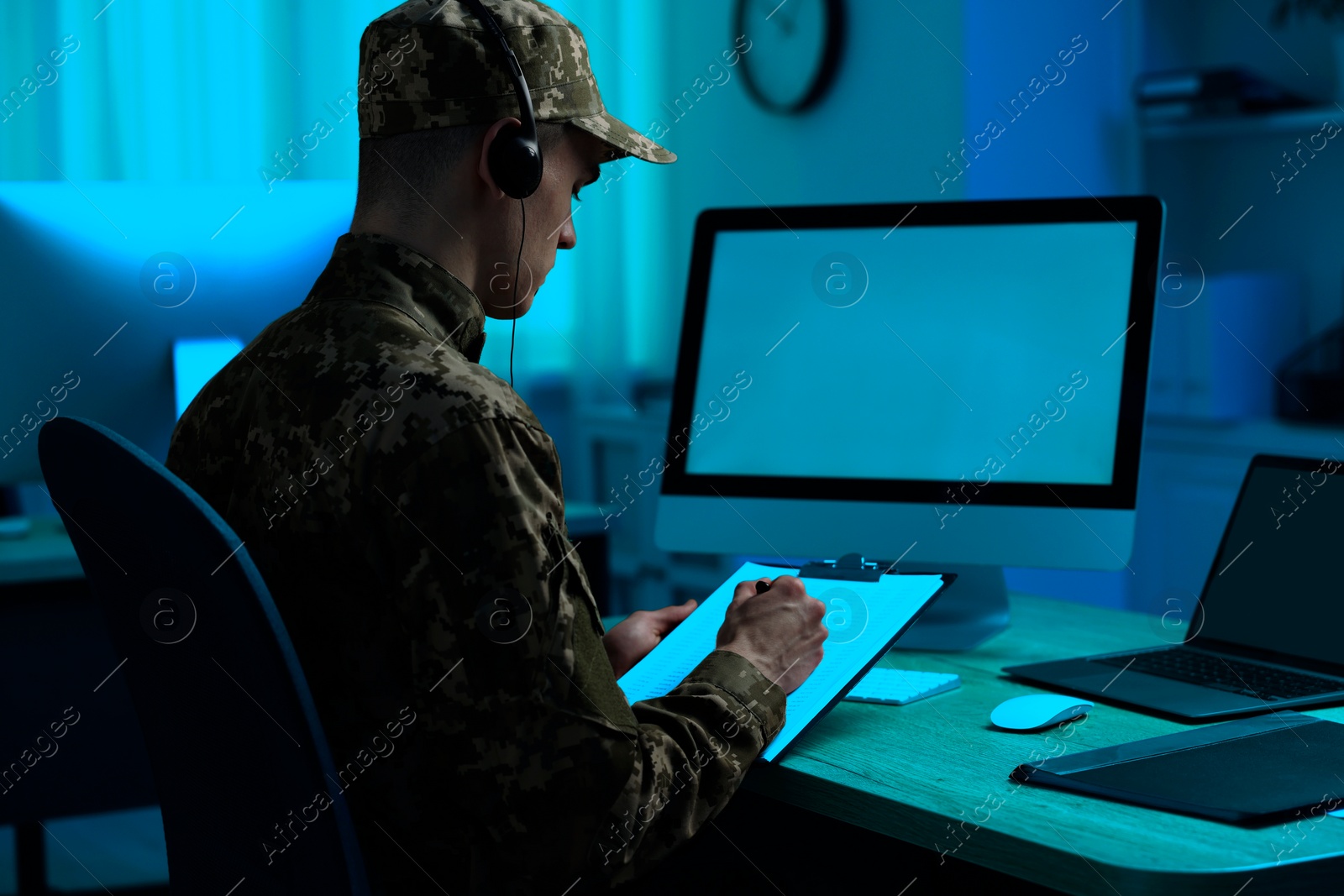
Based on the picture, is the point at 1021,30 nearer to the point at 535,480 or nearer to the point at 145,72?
the point at 145,72

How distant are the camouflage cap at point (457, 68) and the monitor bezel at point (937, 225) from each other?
484 mm

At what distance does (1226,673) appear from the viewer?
4.08ft

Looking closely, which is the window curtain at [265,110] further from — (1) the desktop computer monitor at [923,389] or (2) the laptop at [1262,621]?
(2) the laptop at [1262,621]

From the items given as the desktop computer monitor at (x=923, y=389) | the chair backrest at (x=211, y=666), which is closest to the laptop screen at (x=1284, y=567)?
the desktop computer monitor at (x=923, y=389)

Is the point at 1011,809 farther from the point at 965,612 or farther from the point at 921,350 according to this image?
the point at 921,350

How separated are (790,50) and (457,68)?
2.63 m

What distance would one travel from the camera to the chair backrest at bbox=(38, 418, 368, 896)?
2.52 ft

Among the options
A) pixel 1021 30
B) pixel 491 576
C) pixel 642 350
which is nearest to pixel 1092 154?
pixel 1021 30

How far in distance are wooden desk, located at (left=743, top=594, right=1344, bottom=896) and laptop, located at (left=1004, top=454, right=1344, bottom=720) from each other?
0.05 m

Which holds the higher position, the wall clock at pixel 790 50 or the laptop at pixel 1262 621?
the wall clock at pixel 790 50

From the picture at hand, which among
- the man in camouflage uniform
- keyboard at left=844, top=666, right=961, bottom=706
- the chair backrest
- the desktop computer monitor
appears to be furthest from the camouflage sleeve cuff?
the desktop computer monitor

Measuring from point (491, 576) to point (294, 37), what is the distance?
9.54 ft

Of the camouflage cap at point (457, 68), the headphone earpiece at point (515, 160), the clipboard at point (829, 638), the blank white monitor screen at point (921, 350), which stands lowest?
the clipboard at point (829, 638)

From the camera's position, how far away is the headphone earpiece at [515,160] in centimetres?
104
